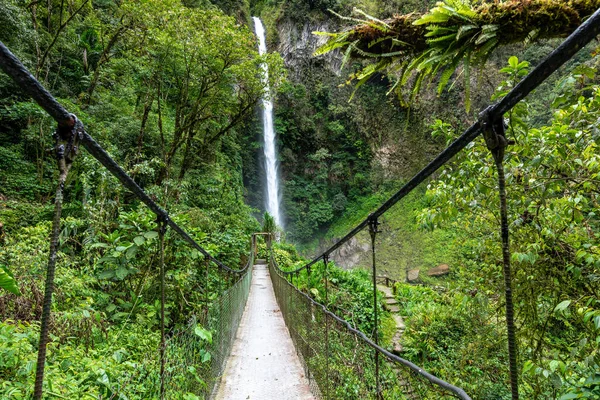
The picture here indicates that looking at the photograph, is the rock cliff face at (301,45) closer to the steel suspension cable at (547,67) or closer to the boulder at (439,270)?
the boulder at (439,270)

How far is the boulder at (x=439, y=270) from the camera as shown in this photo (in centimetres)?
1202

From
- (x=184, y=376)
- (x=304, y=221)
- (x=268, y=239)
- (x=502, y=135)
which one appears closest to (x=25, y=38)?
(x=184, y=376)

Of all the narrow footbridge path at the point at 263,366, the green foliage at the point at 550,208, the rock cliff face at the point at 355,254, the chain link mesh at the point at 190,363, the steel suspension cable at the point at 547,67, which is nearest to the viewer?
the steel suspension cable at the point at 547,67

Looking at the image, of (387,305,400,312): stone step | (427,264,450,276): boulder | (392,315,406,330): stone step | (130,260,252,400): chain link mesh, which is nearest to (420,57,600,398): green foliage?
(130,260,252,400): chain link mesh

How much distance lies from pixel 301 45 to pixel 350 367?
65.3ft

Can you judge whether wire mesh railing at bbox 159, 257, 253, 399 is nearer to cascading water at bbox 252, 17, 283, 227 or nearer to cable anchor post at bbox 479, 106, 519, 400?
cable anchor post at bbox 479, 106, 519, 400

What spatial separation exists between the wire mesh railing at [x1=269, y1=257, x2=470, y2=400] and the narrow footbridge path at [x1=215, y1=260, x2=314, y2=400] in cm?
17

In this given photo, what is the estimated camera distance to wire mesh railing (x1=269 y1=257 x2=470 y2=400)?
1193mm

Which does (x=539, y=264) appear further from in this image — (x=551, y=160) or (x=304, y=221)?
(x=304, y=221)

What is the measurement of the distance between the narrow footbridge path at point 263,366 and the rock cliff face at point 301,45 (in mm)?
16209

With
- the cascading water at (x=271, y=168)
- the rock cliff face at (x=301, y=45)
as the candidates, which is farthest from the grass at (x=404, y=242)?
the rock cliff face at (x=301, y=45)

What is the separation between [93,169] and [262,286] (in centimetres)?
639

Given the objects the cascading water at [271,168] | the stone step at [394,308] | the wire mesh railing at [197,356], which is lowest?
the stone step at [394,308]

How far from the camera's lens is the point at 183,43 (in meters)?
6.35
